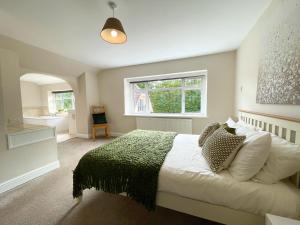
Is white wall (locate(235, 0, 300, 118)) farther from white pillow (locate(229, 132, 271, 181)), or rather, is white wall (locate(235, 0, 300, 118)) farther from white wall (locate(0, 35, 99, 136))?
white wall (locate(0, 35, 99, 136))

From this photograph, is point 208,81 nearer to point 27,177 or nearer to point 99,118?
point 99,118

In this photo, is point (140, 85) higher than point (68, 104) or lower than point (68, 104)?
higher

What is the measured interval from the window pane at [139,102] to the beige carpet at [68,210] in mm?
2896

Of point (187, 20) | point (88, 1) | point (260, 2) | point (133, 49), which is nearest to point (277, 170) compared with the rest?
point (260, 2)

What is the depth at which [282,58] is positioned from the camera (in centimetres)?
139

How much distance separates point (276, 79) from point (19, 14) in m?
3.12

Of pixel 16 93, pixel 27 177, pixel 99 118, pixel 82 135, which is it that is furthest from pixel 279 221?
pixel 82 135

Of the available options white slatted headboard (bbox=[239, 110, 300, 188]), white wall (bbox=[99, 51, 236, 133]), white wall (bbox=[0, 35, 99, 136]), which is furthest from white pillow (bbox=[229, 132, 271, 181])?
white wall (bbox=[0, 35, 99, 136])

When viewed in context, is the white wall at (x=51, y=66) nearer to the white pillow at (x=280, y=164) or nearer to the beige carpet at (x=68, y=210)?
the beige carpet at (x=68, y=210)

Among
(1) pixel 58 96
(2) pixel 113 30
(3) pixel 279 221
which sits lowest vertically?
(3) pixel 279 221

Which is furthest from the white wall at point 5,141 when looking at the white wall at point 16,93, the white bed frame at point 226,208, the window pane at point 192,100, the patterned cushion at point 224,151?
the window pane at point 192,100

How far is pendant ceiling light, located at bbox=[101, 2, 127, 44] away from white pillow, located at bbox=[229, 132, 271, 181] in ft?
A: 5.42

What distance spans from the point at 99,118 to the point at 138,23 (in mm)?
3284

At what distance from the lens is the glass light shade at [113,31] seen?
1.46 meters
